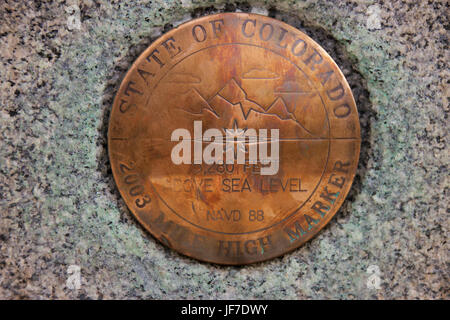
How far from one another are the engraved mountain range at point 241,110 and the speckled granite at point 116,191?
0.34 metres

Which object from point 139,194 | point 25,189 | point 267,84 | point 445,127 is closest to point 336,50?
point 267,84

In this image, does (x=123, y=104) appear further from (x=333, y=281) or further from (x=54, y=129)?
(x=333, y=281)

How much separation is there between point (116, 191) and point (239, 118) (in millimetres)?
661

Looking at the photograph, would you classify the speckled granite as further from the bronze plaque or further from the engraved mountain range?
the engraved mountain range

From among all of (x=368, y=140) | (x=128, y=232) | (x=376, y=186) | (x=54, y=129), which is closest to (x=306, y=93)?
(x=368, y=140)

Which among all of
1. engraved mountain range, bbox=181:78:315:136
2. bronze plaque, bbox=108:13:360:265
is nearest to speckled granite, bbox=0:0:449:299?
bronze plaque, bbox=108:13:360:265

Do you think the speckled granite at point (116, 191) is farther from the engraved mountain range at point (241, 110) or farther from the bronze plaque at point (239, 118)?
the engraved mountain range at point (241, 110)

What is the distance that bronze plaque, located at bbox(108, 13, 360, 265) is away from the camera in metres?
1.54

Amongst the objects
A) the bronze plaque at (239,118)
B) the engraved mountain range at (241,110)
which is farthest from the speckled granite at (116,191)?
the engraved mountain range at (241,110)

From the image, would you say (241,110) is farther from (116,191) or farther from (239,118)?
(116,191)

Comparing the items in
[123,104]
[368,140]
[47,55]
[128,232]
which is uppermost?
[47,55]

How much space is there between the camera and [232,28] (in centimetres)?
153

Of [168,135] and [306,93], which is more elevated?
[306,93]

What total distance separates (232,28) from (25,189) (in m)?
1.18
